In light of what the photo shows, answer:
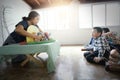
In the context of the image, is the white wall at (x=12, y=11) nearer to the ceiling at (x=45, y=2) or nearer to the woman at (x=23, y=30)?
the ceiling at (x=45, y=2)

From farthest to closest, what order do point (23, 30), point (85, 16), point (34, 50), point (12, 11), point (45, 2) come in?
point (85, 16), point (45, 2), point (12, 11), point (23, 30), point (34, 50)

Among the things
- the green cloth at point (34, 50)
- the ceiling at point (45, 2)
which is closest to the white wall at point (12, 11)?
the ceiling at point (45, 2)

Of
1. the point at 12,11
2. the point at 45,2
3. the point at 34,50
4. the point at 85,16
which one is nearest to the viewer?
the point at 34,50

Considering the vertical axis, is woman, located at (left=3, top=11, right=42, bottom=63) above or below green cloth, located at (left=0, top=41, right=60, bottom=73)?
above

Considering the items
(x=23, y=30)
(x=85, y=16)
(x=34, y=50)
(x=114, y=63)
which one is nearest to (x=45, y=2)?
(x=85, y=16)

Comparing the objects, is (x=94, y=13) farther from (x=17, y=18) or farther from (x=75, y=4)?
(x=17, y=18)

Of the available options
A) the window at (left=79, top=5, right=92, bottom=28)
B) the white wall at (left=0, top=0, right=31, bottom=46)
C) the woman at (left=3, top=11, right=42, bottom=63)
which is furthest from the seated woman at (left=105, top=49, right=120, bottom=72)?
the window at (left=79, top=5, right=92, bottom=28)

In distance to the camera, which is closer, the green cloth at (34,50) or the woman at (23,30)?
the green cloth at (34,50)

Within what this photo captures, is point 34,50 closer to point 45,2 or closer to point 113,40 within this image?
point 113,40

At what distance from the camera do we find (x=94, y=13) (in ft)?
21.6

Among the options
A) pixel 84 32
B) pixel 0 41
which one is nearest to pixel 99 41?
pixel 0 41

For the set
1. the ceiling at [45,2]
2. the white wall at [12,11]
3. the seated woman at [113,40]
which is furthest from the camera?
the ceiling at [45,2]

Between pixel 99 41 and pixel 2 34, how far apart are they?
268 centimetres

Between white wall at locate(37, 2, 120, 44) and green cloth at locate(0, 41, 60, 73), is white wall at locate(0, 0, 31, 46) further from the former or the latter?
white wall at locate(37, 2, 120, 44)
